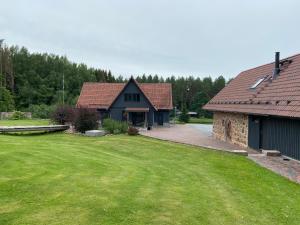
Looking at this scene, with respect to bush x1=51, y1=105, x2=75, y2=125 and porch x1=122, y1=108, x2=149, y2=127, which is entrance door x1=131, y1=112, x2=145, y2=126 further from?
bush x1=51, y1=105, x2=75, y2=125

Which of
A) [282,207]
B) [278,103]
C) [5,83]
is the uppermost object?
[5,83]

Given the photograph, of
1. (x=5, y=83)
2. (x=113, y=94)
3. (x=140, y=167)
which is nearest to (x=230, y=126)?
(x=140, y=167)

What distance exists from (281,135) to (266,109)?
161cm

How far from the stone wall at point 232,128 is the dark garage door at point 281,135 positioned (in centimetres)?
256

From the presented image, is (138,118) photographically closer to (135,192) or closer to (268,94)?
(268,94)

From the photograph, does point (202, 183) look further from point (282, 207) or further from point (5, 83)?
point (5, 83)

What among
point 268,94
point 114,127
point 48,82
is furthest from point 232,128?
point 48,82

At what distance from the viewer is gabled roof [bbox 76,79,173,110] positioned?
44.6 m

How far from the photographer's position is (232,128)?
24734 millimetres

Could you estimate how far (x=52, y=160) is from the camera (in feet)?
38.1

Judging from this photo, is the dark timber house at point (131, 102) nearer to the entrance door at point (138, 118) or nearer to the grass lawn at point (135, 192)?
the entrance door at point (138, 118)

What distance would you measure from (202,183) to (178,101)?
7612cm

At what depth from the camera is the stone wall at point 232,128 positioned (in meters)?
21.8

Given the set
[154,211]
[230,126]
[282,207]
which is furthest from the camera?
[230,126]
